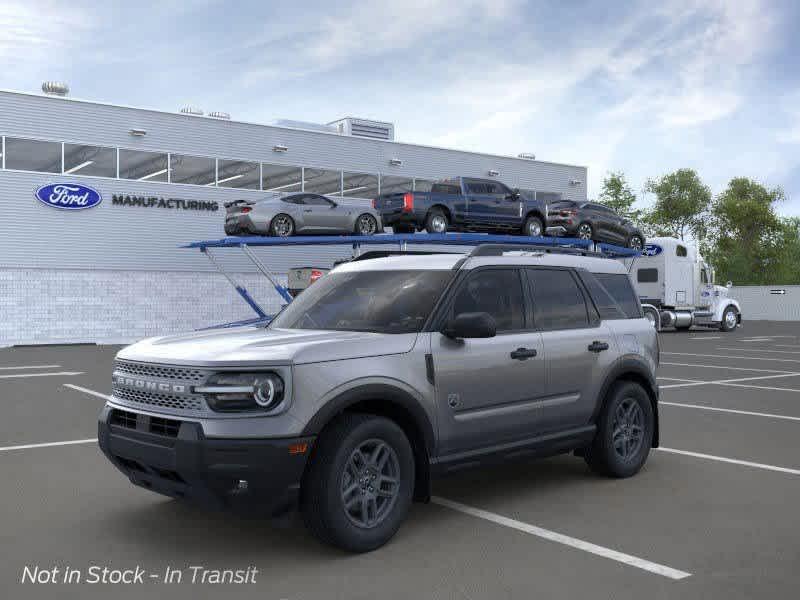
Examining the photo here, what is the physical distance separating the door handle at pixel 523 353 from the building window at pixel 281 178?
1120 inches

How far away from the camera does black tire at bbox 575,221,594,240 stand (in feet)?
89.0

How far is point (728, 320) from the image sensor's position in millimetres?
35281

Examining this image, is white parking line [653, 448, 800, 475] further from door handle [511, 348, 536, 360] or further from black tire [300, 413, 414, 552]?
black tire [300, 413, 414, 552]

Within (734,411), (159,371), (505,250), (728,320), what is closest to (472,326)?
(505,250)

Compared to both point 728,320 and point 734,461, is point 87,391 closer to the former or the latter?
point 734,461

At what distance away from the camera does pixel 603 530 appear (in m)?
5.27

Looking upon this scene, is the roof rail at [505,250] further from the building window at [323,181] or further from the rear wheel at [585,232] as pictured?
the building window at [323,181]

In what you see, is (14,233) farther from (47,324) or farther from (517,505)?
(517,505)

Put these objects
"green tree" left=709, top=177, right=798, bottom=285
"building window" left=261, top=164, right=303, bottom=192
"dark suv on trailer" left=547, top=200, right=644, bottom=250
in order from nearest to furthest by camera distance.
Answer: "dark suv on trailer" left=547, top=200, right=644, bottom=250 → "building window" left=261, top=164, right=303, bottom=192 → "green tree" left=709, top=177, right=798, bottom=285

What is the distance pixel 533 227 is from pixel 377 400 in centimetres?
2168

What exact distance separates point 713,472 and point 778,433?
2.46 metres

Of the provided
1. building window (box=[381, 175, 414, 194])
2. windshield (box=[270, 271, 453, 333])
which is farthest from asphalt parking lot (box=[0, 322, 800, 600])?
building window (box=[381, 175, 414, 194])

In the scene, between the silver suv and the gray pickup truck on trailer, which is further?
the gray pickup truck on trailer

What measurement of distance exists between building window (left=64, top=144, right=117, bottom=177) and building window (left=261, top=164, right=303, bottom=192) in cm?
594
